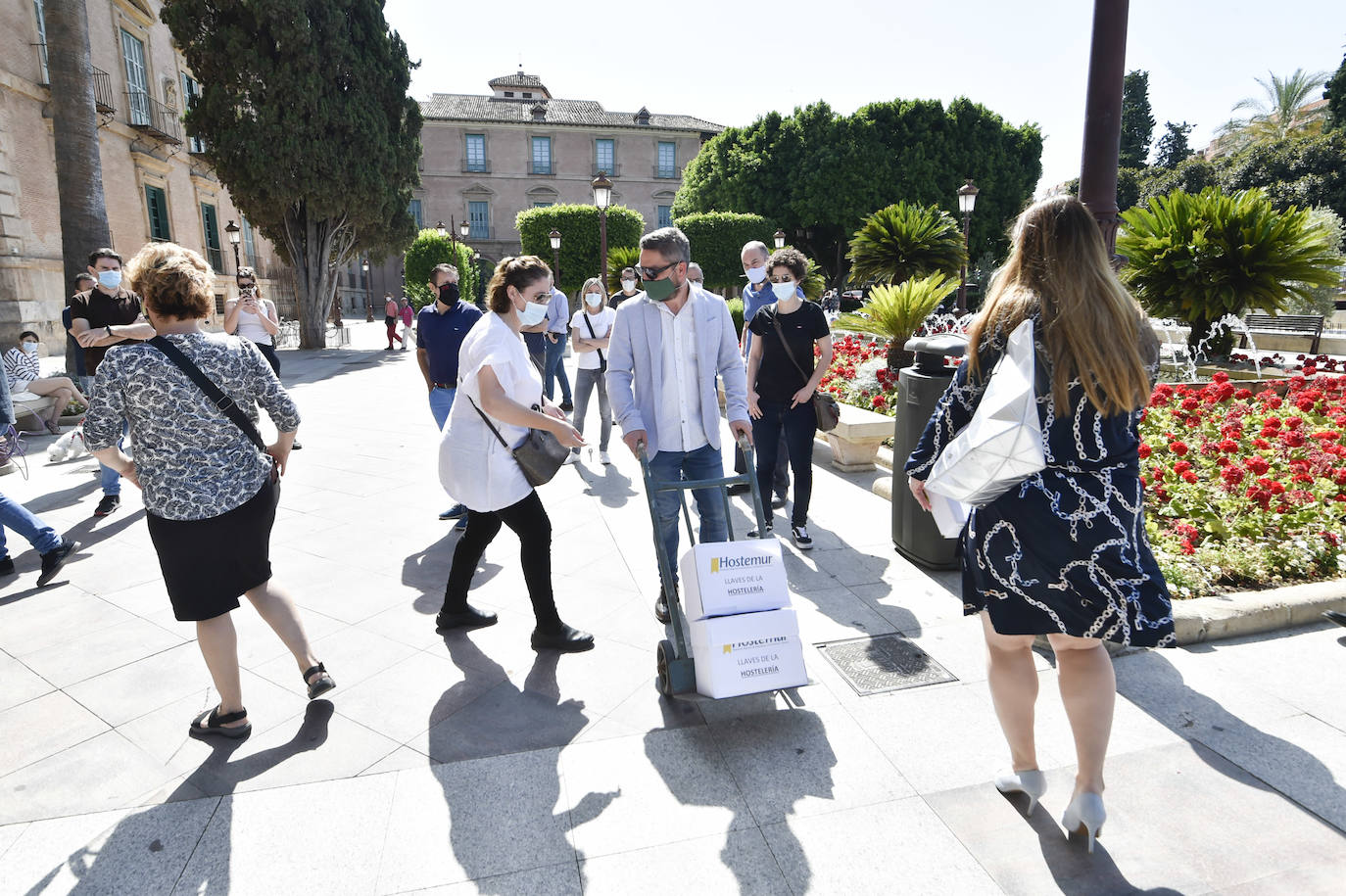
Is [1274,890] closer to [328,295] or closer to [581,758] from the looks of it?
[581,758]

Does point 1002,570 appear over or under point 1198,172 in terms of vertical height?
under

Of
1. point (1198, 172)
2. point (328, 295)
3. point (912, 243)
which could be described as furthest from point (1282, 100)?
point (328, 295)

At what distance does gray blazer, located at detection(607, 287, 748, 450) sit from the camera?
135 inches

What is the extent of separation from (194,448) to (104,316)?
4.52m

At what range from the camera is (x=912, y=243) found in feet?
47.7

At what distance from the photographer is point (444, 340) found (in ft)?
17.3

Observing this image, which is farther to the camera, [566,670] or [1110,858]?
[566,670]

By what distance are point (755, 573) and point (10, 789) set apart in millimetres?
2627

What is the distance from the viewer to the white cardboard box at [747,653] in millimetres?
2680

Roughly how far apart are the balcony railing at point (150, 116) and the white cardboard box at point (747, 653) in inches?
1002

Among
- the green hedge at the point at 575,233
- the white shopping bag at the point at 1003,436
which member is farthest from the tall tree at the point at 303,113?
the white shopping bag at the point at 1003,436

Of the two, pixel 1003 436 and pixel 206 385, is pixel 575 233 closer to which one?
pixel 206 385

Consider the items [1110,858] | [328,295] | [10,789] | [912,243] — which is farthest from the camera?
[328,295]

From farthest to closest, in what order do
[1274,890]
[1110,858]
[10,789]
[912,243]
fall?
[912,243] → [10,789] → [1110,858] → [1274,890]
